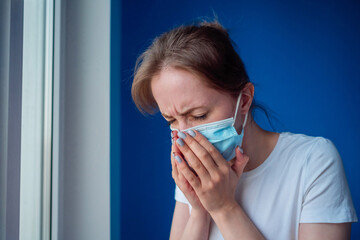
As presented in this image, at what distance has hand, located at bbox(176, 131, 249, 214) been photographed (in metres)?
0.82

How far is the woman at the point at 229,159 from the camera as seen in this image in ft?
2.68

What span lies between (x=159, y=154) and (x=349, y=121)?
3.67 feet

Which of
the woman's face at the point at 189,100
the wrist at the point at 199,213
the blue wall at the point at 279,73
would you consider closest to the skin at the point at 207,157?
the woman's face at the point at 189,100

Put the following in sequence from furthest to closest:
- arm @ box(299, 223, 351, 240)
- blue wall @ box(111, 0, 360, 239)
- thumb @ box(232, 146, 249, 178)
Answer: blue wall @ box(111, 0, 360, 239) < thumb @ box(232, 146, 249, 178) < arm @ box(299, 223, 351, 240)

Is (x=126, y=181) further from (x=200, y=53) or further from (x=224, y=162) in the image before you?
(x=200, y=53)

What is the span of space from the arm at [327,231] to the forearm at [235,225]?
140mm

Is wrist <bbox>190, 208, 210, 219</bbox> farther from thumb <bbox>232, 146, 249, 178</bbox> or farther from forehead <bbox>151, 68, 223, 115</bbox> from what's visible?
forehead <bbox>151, 68, 223, 115</bbox>

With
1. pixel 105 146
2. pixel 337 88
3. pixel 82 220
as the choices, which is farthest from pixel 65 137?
pixel 337 88

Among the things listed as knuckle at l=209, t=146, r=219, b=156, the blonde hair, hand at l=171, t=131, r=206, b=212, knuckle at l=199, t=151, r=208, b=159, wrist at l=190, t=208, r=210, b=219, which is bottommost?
wrist at l=190, t=208, r=210, b=219

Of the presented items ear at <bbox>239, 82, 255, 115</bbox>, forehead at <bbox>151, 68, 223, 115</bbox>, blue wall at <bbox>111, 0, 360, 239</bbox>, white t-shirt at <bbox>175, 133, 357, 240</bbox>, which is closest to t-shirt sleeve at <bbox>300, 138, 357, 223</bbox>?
white t-shirt at <bbox>175, 133, 357, 240</bbox>

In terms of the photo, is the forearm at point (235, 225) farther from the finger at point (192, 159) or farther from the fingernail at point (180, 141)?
the fingernail at point (180, 141)

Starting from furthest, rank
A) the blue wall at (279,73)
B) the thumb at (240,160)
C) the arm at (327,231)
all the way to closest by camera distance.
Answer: the blue wall at (279,73)
the thumb at (240,160)
the arm at (327,231)

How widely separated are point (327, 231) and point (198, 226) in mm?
402

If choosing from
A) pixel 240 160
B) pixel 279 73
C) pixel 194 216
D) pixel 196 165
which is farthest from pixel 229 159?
pixel 279 73
